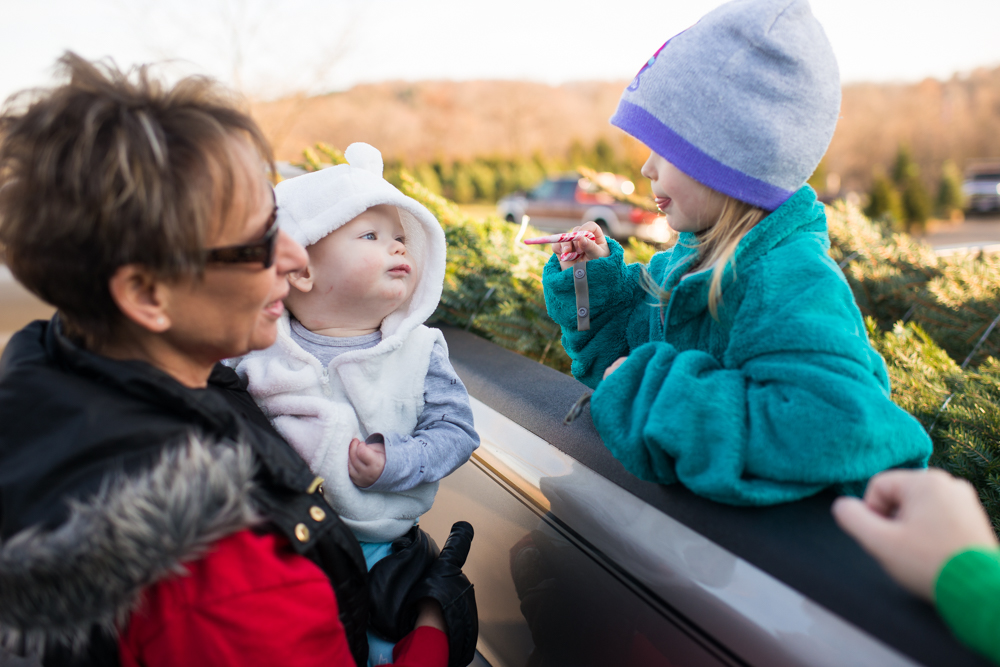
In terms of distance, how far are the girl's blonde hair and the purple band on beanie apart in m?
0.04

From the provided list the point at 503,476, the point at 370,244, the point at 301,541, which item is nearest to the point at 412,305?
the point at 370,244

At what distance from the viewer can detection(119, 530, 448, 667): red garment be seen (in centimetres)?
89

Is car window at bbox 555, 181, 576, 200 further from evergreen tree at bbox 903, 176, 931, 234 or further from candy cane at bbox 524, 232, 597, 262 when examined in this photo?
candy cane at bbox 524, 232, 597, 262

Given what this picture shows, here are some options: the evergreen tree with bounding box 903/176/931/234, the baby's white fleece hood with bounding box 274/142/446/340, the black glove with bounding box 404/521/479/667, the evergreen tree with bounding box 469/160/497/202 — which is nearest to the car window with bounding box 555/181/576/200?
the evergreen tree with bounding box 903/176/931/234

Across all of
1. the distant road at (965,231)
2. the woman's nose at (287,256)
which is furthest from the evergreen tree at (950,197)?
the woman's nose at (287,256)

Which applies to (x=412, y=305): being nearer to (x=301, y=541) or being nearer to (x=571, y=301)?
(x=571, y=301)

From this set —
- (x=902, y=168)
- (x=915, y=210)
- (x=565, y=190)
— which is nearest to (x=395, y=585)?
(x=565, y=190)

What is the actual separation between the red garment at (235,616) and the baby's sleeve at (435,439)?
430 millimetres

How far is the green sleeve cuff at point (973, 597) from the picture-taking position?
0.72m

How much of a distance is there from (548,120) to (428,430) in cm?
5229

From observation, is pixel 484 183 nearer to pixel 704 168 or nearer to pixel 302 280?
pixel 302 280

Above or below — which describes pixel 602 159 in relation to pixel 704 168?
below

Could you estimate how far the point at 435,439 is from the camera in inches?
57.9

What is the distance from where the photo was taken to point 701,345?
1456 millimetres
